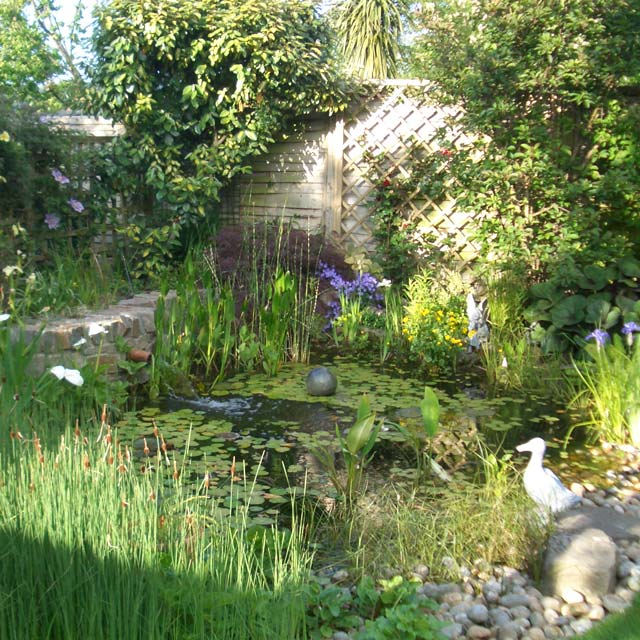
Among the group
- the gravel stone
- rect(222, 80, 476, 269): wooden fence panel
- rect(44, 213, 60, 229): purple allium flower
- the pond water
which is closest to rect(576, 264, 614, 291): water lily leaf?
the pond water

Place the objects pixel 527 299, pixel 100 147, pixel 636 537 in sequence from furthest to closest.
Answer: pixel 100 147 < pixel 527 299 < pixel 636 537

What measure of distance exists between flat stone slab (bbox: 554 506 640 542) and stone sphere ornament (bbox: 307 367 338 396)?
1961 mm

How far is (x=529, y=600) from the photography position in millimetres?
2352

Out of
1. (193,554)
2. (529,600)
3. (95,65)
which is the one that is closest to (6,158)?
(95,65)

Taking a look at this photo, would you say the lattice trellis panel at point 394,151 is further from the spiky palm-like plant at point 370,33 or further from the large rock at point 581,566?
the spiky palm-like plant at point 370,33

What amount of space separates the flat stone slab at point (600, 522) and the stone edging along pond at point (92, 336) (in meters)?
2.36

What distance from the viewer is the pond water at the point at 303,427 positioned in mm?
3389

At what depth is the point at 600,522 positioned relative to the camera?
9.36ft

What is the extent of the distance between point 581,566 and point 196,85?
20.0 ft

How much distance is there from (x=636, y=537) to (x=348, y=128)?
5843 millimetres

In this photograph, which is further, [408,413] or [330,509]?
[408,413]

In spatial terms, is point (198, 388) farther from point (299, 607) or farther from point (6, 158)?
point (299, 607)

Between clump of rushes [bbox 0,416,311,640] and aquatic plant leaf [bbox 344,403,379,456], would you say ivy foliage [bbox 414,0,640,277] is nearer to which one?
aquatic plant leaf [bbox 344,403,379,456]

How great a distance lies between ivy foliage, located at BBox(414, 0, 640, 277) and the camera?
5387 millimetres
